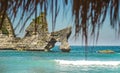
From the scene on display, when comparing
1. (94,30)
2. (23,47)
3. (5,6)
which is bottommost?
(23,47)

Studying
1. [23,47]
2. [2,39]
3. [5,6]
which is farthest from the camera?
[23,47]

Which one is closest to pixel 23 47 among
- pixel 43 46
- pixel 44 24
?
pixel 43 46

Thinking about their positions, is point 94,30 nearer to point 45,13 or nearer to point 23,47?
point 45,13

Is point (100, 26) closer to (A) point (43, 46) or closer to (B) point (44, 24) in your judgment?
(B) point (44, 24)

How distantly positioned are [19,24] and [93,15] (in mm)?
274

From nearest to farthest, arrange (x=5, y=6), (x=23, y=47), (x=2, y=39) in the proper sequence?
(x=5, y=6)
(x=2, y=39)
(x=23, y=47)

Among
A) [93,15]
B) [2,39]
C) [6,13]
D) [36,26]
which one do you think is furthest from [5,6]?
[2,39]

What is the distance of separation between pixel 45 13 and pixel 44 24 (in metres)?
0.06

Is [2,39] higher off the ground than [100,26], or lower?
lower

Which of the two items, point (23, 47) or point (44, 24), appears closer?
point (44, 24)

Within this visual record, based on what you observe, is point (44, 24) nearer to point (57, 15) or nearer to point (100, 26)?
point (57, 15)

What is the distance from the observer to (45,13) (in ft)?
4.07

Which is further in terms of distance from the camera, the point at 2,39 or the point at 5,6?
the point at 2,39

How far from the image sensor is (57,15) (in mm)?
1221
